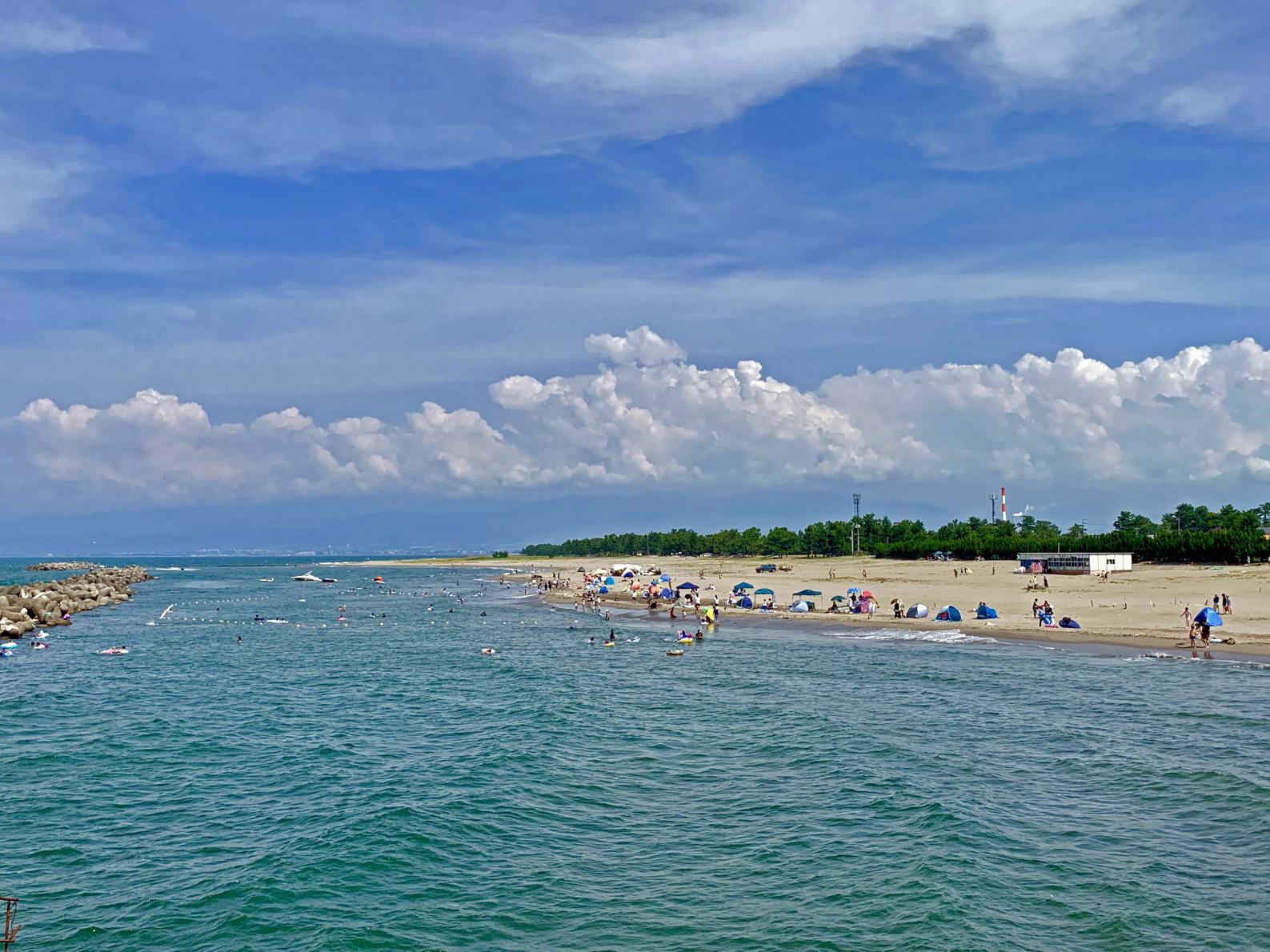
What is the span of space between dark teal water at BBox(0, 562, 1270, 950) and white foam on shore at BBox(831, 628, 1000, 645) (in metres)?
11.0

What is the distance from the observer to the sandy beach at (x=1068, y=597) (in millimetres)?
57844

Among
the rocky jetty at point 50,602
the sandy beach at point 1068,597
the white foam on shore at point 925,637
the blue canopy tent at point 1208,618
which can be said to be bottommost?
the rocky jetty at point 50,602

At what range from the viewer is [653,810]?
25219 mm

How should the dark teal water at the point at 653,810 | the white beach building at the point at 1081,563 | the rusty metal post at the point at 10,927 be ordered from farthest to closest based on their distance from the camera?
the white beach building at the point at 1081,563, the dark teal water at the point at 653,810, the rusty metal post at the point at 10,927

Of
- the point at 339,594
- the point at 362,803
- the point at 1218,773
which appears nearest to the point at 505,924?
the point at 362,803

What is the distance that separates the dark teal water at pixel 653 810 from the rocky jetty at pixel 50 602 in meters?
33.8

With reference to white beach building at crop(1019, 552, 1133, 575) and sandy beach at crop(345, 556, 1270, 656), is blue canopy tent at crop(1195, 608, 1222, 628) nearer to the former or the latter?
sandy beach at crop(345, 556, 1270, 656)

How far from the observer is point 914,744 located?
32125 millimetres

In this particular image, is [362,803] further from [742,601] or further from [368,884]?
[742,601]

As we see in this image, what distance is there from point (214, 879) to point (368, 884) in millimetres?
3595

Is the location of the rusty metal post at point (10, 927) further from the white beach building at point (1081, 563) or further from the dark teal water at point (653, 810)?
the white beach building at point (1081, 563)

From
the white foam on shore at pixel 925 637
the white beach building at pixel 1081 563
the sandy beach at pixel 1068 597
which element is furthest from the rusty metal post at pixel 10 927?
the white beach building at pixel 1081 563

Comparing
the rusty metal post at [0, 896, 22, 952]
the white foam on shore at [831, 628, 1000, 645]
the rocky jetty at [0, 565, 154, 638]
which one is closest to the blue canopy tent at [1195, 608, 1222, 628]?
the white foam on shore at [831, 628, 1000, 645]

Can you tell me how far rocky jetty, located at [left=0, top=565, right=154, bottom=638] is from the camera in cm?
7594
